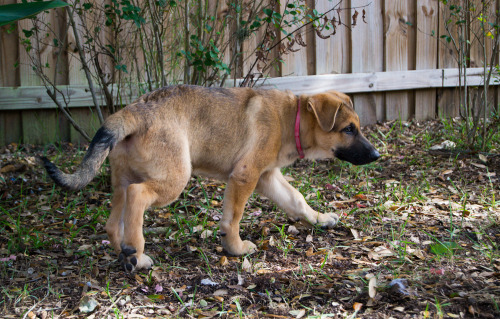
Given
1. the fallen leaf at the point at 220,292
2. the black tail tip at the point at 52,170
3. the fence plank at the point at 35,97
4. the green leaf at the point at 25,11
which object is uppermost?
the green leaf at the point at 25,11

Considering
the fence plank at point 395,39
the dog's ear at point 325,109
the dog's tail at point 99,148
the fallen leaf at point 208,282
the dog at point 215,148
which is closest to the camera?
the dog's tail at point 99,148

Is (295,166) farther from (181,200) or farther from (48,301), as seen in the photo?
(48,301)

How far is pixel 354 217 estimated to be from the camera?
4.57 metres

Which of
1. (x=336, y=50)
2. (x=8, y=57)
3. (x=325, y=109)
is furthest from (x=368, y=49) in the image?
(x=8, y=57)

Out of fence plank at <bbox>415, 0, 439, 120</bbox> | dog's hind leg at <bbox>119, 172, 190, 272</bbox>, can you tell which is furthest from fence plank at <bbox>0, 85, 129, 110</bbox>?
fence plank at <bbox>415, 0, 439, 120</bbox>

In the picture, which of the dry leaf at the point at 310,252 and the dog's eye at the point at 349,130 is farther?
the dog's eye at the point at 349,130

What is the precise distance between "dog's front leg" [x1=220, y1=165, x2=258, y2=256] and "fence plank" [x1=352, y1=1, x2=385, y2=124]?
12.2 ft

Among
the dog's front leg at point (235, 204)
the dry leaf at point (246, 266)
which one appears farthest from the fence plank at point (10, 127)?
the dry leaf at point (246, 266)

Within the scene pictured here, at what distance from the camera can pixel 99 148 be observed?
3334mm

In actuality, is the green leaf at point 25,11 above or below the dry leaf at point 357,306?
above

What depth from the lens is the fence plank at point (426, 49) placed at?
7.26m

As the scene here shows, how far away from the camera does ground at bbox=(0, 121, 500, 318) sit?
298cm

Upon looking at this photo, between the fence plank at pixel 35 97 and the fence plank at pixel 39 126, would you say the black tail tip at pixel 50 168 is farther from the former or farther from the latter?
the fence plank at pixel 39 126

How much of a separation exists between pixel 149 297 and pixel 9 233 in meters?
1.62
